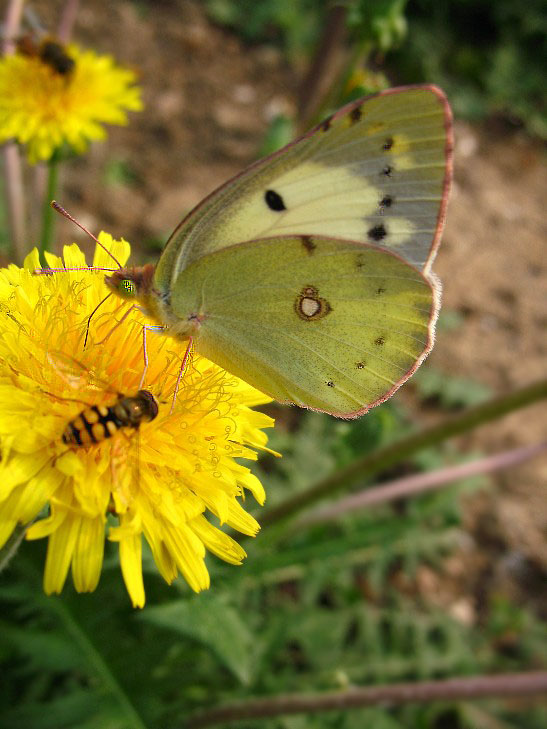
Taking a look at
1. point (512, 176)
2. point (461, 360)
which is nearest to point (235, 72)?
point (512, 176)

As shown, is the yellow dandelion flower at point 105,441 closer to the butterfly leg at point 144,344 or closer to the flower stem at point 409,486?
the butterfly leg at point 144,344

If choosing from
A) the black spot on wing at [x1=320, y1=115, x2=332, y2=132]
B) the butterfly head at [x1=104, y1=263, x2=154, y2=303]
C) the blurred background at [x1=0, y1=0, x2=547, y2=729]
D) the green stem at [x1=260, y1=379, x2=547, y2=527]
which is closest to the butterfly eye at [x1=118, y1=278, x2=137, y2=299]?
the butterfly head at [x1=104, y1=263, x2=154, y2=303]

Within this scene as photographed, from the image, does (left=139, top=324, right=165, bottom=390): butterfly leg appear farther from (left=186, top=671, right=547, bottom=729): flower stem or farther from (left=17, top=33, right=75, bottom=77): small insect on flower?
(left=17, top=33, right=75, bottom=77): small insect on flower

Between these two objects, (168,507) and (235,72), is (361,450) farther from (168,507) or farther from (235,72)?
(235,72)

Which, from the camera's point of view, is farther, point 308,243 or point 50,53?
point 50,53

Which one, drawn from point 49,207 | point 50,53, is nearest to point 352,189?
point 49,207

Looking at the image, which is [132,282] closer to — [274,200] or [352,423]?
[274,200]
